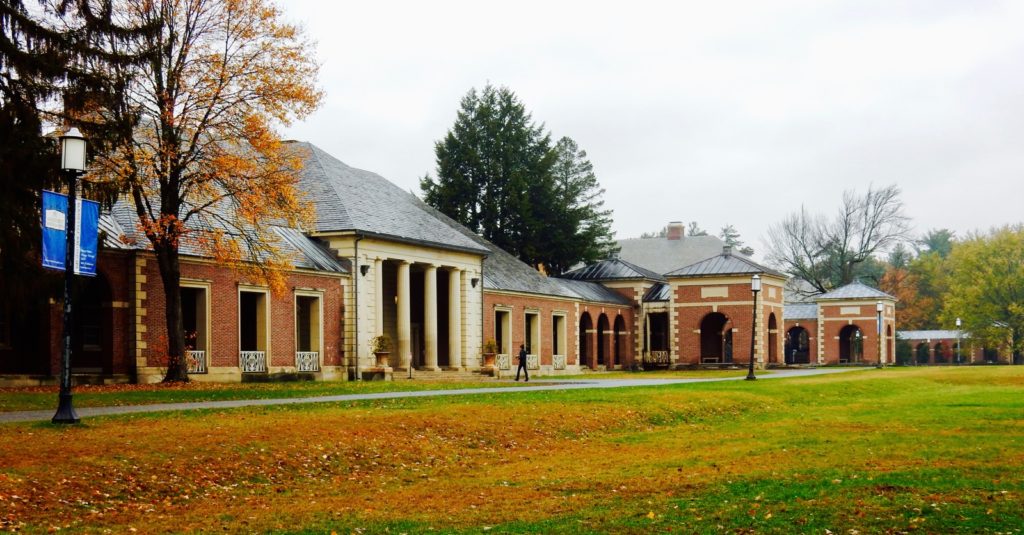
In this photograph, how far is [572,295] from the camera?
56.8 m

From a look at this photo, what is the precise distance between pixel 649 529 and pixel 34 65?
15988 mm

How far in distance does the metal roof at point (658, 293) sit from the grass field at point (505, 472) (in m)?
41.6

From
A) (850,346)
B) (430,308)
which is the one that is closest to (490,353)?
(430,308)

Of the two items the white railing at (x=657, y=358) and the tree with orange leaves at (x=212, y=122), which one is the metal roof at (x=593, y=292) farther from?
the tree with orange leaves at (x=212, y=122)

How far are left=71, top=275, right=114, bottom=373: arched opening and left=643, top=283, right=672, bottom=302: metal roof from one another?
39.4 m

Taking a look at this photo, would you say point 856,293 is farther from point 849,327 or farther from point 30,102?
point 30,102

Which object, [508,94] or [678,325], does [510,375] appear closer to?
[678,325]

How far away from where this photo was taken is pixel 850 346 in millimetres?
76812

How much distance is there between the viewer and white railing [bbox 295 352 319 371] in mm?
37000

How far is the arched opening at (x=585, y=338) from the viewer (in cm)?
6116

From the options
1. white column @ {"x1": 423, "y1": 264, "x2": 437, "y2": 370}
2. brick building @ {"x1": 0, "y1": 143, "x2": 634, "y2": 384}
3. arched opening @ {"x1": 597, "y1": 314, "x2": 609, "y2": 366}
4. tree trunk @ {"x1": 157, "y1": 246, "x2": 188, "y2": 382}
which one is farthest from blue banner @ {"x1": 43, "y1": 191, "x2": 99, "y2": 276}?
arched opening @ {"x1": 597, "y1": 314, "x2": 609, "y2": 366}

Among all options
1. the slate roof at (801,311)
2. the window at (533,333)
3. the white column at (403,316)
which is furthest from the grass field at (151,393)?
the slate roof at (801,311)

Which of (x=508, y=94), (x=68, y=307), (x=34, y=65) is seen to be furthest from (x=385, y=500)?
(x=508, y=94)

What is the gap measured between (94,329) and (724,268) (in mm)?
39286
